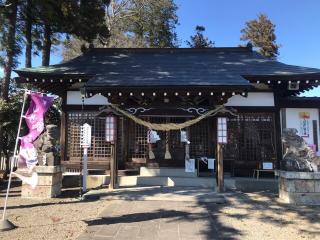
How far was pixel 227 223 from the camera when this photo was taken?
284 inches

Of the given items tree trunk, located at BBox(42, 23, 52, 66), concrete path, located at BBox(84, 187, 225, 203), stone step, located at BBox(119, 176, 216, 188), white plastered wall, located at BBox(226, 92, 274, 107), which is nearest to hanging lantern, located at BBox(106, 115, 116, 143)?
→ concrete path, located at BBox(84, 187, 225, 203)

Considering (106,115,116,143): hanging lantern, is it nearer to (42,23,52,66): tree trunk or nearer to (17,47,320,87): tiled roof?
(17,47,320,87): tiled roof

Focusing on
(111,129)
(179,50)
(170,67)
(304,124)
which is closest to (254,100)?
(304,124)

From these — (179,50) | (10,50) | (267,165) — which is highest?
(179,50)

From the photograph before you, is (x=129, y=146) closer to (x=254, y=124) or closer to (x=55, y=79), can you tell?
(x=55, y=79)

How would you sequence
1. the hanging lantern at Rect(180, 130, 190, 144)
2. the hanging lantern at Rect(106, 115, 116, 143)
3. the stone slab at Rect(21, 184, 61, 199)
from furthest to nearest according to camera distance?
the hanging lantern at Rect(180, 130, 190, 144) < the hanging lantern at Rect(106, 115, 116, 143) < the stone slab at Rect(21, 184, 61, 199)

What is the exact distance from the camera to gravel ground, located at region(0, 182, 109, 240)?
6.33m

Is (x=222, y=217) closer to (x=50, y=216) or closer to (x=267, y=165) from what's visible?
(x=50, y=216)

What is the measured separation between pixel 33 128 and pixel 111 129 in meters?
3.91

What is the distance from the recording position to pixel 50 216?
25.4ft

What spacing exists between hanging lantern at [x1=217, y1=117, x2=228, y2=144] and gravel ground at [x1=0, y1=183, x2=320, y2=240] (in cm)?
180

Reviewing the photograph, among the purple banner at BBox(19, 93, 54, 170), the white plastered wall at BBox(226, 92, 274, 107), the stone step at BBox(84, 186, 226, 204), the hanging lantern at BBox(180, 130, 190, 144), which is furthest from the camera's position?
the white plastered wall at BBox(226, 92, 274, 107)

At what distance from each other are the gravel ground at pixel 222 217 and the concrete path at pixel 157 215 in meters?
0.16

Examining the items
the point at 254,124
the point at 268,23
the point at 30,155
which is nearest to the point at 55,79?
the point at 30,155
